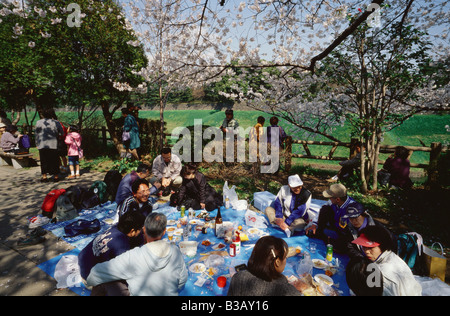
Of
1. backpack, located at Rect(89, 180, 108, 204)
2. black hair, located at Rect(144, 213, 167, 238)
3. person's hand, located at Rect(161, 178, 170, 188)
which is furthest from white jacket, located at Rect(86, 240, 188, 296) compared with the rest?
person's hand, located at Rect(161, 178, 170, 188)

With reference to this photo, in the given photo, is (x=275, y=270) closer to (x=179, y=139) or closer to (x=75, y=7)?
(x=179, y=139)

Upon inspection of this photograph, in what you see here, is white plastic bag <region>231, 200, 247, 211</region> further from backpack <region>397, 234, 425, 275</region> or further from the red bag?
the red bag

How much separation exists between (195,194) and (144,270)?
10.7 ft

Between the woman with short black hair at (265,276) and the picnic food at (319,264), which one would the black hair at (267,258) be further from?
the picnic food at (319,264)

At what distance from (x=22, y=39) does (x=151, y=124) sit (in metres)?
5.91

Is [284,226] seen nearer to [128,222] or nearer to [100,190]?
[128,222]

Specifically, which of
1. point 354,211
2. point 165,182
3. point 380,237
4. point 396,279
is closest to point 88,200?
point 165,182

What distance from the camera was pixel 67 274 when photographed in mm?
3217

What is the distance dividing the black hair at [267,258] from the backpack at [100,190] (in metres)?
5.03

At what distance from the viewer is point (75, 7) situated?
354 inches

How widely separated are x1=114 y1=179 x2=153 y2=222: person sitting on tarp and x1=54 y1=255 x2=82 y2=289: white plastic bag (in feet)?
3.18

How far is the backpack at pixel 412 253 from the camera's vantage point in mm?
3096

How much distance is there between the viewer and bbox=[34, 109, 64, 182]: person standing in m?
7.40
